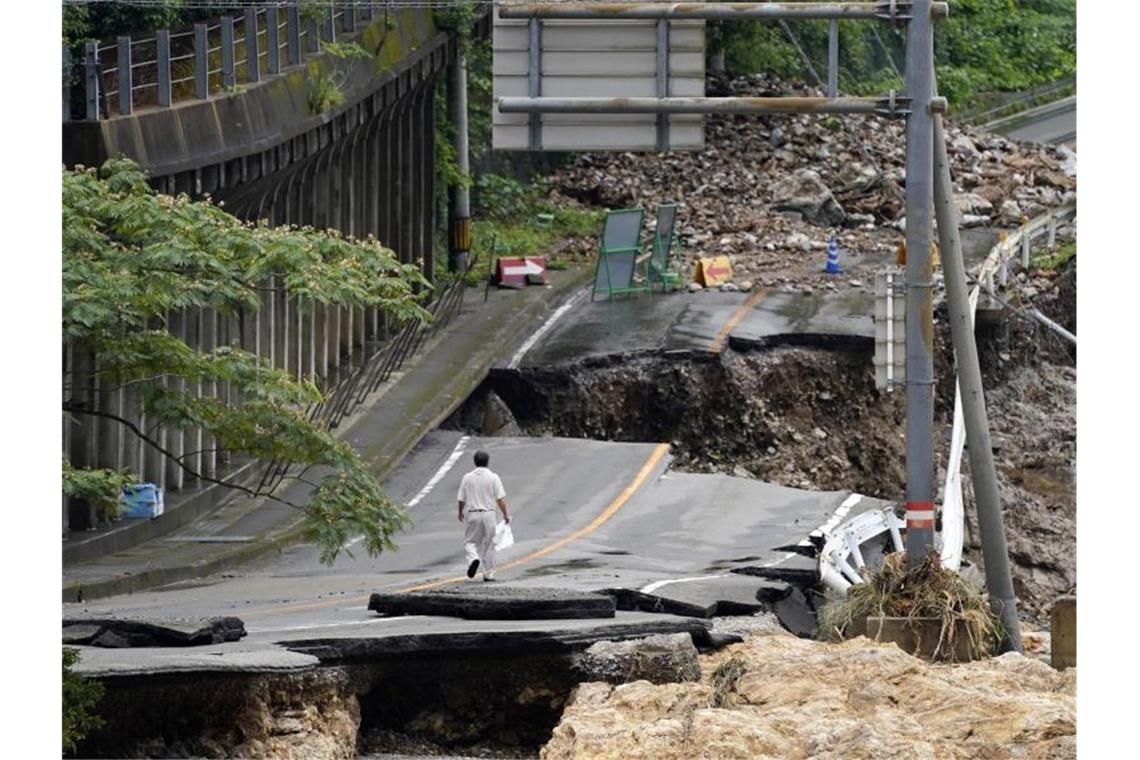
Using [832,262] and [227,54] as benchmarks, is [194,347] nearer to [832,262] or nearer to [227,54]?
[227,54]

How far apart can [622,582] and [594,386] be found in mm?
14908

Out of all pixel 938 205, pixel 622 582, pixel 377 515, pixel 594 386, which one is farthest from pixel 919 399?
pixel 594 386

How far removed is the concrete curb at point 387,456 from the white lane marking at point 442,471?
1.93 feet

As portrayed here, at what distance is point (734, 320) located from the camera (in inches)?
1638

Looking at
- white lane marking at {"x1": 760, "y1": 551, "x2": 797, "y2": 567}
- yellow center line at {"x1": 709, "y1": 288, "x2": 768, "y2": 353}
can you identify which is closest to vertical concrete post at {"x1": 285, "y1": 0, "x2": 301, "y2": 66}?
yellow center line at {"x1": 709, "y1": 288, "x2": 768, "y2": 353}

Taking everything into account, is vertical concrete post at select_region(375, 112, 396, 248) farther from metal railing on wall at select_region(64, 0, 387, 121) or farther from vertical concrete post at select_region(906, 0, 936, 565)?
vertical concrete post at select_region(906, 0, 936, 565)

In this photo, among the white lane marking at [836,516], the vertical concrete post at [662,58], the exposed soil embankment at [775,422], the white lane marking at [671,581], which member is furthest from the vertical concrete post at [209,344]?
the vertical concrete post at [662,58]

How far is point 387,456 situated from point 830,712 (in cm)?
1942

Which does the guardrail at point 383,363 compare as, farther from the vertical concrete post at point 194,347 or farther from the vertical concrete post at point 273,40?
the vertical concrete post at point 273,40

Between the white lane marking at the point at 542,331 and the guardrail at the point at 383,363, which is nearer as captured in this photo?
the guardrail at the point at 383,363

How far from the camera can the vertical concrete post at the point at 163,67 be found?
98.3ft

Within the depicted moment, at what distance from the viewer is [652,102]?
23.3 m

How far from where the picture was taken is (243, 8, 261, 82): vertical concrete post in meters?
34.1

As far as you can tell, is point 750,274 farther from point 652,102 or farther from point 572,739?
point 572,739
